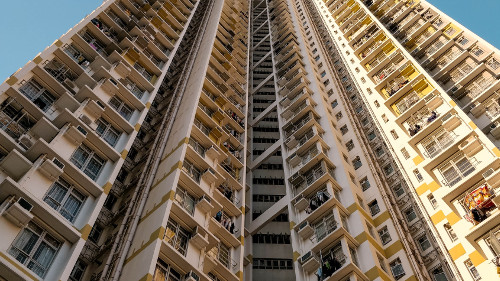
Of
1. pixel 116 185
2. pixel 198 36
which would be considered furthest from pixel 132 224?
pixel 198 36

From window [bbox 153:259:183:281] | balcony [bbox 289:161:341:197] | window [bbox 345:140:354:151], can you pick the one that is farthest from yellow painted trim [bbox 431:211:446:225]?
window [bbox 153:259:183:281]

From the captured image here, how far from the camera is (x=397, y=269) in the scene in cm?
2761

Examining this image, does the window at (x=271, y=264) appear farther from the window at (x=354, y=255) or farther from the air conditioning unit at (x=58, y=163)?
the air conditioning unit at (x=58, y=163)

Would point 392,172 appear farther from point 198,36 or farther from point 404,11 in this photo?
point 198,36

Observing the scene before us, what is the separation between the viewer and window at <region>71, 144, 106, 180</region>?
2522 centimetres

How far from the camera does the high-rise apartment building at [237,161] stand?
2339cm

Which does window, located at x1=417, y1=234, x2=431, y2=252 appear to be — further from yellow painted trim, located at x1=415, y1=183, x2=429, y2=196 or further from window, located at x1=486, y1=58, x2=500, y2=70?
window, located at x1=486, y1=58, x2=500, y2=70

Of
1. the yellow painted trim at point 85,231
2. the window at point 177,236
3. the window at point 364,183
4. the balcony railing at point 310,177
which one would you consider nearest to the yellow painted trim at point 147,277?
the yellow painted trim at point 85,231

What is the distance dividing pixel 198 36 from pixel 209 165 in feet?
89.1

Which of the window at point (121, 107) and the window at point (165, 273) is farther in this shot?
the window at point (121, 107)

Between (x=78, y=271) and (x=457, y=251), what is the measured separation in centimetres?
1958

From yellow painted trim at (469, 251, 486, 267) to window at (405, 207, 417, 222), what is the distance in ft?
23.2

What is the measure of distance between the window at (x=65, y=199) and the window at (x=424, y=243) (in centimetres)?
1990

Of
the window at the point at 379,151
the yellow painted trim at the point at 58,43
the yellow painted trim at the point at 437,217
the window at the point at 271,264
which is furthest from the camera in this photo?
the window at the point at 379,151
